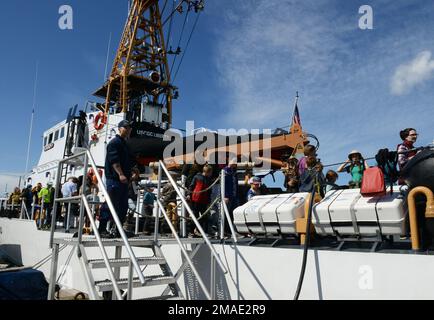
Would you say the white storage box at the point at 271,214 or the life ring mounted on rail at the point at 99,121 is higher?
the life ring mounted on rail at the point at 99,121

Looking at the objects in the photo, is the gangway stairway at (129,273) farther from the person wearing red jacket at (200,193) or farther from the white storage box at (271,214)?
the person wearing red jacket at (200,193)

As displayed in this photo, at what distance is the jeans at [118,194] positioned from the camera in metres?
4.66

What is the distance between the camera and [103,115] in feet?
47.3

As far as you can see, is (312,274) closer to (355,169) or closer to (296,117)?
(355,169)

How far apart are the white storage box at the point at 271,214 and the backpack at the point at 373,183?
857mm

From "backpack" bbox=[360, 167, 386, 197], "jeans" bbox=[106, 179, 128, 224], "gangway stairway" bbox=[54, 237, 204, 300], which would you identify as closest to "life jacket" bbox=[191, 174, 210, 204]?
"gangway stairway" bbox=[54, 237, 204, 300]

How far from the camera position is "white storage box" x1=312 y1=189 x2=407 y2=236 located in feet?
11.2

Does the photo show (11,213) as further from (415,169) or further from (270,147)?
(415,169)

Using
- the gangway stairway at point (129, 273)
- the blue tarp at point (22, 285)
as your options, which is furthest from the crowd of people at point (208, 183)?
the blue tarp at point (22, 285)

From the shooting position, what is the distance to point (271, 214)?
433 centimetres

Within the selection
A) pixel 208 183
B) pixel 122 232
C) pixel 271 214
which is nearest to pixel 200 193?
pixel 208 183

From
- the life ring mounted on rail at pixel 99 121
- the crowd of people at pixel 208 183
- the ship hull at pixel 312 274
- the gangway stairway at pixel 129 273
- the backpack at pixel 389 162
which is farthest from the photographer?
the life ring mounted on rail at pixel 99 121

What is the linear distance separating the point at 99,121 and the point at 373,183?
12783 millimetres
